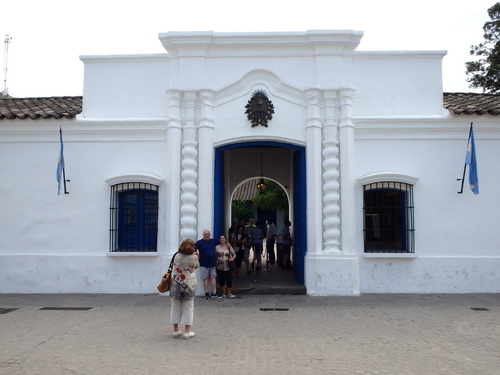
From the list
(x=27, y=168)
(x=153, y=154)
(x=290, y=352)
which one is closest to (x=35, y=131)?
(x=27, y=168)

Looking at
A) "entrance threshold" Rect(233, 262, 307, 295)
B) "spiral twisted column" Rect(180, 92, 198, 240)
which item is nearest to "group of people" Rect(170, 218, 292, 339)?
"entrance threshold" Rect(233, 262, 307, 295)

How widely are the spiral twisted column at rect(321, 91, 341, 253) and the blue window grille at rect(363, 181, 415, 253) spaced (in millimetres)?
718

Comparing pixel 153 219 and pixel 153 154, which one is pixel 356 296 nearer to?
pixel 153 219

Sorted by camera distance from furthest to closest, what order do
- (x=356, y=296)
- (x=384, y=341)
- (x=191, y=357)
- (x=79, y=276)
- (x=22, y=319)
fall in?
(x=79, y=276)
(x=356, y=296)
(x=22, y=319)
(x=384, y=341)
(x=191, y=357)

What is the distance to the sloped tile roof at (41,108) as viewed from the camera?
34.3ft

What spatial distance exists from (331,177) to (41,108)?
7.18 m

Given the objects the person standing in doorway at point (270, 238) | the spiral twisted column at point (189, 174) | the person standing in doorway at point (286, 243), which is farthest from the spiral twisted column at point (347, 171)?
the person standing in doorway at point (270, 238)

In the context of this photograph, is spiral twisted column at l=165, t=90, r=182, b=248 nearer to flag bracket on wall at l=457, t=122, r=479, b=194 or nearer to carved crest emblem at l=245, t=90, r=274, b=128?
carved crest emblem at l=245, t=90, r=274, b=128

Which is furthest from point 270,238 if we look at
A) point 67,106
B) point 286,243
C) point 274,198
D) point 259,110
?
point 274,198

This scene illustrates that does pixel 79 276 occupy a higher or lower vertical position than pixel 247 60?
lower

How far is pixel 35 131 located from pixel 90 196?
2003 mm

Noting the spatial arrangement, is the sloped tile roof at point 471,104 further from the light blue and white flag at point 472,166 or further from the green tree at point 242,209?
the green tree at point 242,209

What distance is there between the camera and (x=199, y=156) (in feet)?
33.7

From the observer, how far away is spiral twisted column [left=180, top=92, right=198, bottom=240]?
10039 millimetres
